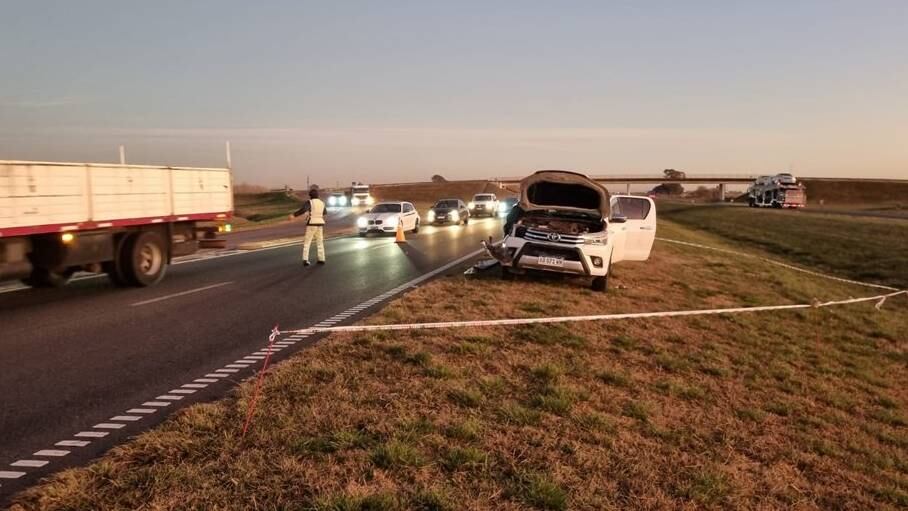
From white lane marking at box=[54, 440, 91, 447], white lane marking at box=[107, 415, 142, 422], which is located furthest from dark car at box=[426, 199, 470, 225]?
white lane marking at box=[54, 440, 91, 447]

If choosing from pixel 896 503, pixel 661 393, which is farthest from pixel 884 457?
pixel 661 393

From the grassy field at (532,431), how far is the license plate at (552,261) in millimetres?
2302

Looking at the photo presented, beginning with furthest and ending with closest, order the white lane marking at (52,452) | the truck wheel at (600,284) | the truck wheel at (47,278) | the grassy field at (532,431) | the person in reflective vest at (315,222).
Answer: the person in reflective vest at (315,222), the truck wheel at (600,284), the truck wheel at (47,278), the white lane marking at (52,452), the grassy field at (532,431)

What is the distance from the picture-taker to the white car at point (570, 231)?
11.2 m

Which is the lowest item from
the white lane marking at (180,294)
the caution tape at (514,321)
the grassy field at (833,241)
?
the grassy field at (833,241)

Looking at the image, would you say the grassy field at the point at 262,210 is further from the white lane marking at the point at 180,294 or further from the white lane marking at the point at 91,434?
the white lane marking at the point at 91,434

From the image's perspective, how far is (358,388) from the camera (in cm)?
555

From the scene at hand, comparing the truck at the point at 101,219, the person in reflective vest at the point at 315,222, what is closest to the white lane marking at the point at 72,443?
the truck at the point at 101,219

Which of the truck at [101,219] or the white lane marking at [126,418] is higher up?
the truck at [101,219]

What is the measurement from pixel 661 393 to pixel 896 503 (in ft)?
6.76

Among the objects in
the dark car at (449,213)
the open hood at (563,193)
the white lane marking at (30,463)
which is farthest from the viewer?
the dark car at (449,213)

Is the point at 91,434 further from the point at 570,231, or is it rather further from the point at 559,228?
the point at 559,228

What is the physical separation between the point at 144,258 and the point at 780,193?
188 feet

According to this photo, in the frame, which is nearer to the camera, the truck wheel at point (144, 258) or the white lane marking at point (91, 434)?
the white lane marking at point (91, 434)
